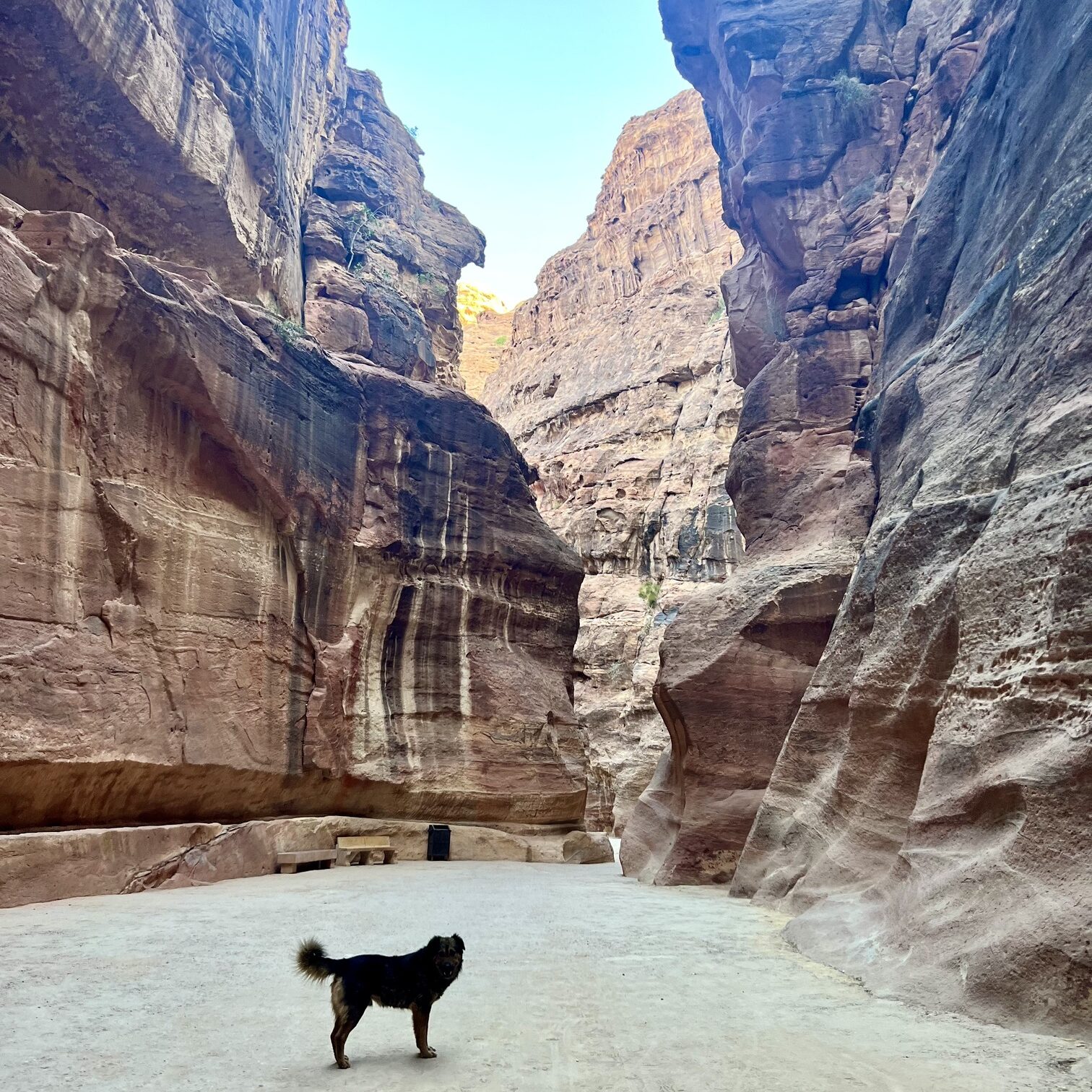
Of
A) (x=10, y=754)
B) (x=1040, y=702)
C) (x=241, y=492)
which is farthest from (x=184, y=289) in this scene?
(x=1040, y=702)

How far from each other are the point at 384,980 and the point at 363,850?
37.9 ft

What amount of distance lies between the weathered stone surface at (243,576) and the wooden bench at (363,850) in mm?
924

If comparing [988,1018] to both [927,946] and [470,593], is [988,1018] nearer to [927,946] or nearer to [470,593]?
[927,946]

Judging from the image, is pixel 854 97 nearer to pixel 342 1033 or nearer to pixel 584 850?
pixel 584 850

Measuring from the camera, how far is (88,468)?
11.6 metres

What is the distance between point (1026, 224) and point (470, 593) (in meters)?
12.6

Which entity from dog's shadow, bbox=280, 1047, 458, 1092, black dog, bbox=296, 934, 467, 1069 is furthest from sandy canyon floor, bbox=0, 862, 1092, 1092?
black dog, bbox=296, 934, 467, 1069

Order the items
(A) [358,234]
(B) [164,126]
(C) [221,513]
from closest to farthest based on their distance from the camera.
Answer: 1. (C) [221,513]
2. (B) [164,126]
3. (A) [358,234]

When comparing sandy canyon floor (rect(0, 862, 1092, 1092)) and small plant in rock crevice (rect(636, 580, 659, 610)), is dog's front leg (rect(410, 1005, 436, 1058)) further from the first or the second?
small plant in rock crevice (rect(636, 580, 659, 610))

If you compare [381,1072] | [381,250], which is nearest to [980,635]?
[381,1072]

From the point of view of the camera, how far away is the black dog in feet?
12.3

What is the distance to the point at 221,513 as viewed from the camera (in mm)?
13750

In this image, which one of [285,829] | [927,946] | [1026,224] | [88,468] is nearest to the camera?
[927,946]

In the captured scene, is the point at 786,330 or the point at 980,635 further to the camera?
the point at 786,330
